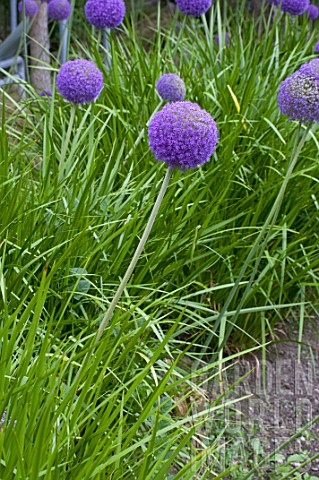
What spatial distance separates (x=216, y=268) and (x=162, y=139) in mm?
1260

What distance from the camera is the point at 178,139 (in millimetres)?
1590

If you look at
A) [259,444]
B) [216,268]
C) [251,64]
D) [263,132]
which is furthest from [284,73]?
[259,444]

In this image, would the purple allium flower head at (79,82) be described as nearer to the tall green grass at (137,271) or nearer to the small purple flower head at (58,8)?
the tall green grass at (137,271)

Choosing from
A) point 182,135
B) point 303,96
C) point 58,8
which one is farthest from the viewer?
point 58,8

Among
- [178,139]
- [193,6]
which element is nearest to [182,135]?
[178,139]

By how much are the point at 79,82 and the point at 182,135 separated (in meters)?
0.77

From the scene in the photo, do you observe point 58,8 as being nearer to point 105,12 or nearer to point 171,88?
point 105,12

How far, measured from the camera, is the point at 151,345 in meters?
2.31

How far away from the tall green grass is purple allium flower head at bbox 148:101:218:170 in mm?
386

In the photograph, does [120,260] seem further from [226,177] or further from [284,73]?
[284,73]

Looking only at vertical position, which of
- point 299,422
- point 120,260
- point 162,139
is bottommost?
point 299,422

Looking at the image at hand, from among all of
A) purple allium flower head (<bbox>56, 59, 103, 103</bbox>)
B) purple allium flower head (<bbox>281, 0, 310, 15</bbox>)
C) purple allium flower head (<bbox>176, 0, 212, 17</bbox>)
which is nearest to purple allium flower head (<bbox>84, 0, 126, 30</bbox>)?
purple allium flower head (<bbox>176, 0, 212, 17</bbox>)

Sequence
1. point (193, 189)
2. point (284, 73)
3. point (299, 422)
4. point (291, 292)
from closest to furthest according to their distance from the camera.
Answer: point (299, 422)
point (193, 189)
point (291, 292)
point (284, 73)

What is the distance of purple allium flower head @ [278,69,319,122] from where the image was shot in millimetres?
1920
